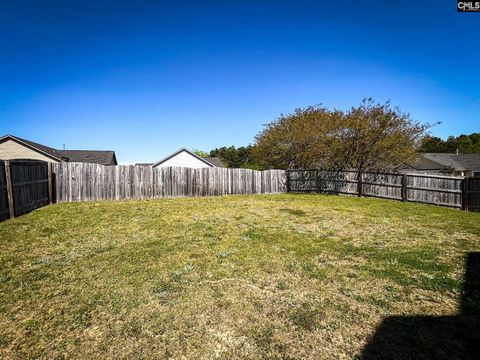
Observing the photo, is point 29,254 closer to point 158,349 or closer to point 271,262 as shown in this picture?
point 158,349

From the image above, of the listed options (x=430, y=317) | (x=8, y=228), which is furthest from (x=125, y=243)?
(x=430, y=317)

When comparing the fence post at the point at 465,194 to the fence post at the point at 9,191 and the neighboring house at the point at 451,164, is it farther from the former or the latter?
the neighboring house at the point at 451,164

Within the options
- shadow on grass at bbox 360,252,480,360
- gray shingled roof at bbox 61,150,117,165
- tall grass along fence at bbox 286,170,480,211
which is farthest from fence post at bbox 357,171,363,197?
gray shingled roof at bbox 61,150,117,165

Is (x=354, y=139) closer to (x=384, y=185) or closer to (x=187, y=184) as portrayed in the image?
(x=384, y=185)

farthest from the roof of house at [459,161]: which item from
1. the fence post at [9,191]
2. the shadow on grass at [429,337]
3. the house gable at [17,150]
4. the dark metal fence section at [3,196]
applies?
the house gable at [17,150]

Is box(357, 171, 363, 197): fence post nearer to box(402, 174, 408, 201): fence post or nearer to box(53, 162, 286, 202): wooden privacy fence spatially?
box(402, 174, 408, 201): fence post

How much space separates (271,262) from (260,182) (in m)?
13.7

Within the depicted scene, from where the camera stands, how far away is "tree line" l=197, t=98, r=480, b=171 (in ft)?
54.9

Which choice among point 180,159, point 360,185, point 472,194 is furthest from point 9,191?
point 180,159

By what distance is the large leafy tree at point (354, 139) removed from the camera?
16703 millimetres

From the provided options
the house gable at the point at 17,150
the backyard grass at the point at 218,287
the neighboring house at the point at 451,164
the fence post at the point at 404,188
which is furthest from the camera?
the neighboring house at the point at 451,164

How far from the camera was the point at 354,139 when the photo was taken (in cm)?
1745

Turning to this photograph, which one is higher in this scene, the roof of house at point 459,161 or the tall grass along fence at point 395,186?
the roof of house at point 459,161

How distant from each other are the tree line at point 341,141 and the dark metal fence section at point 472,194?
563cm
